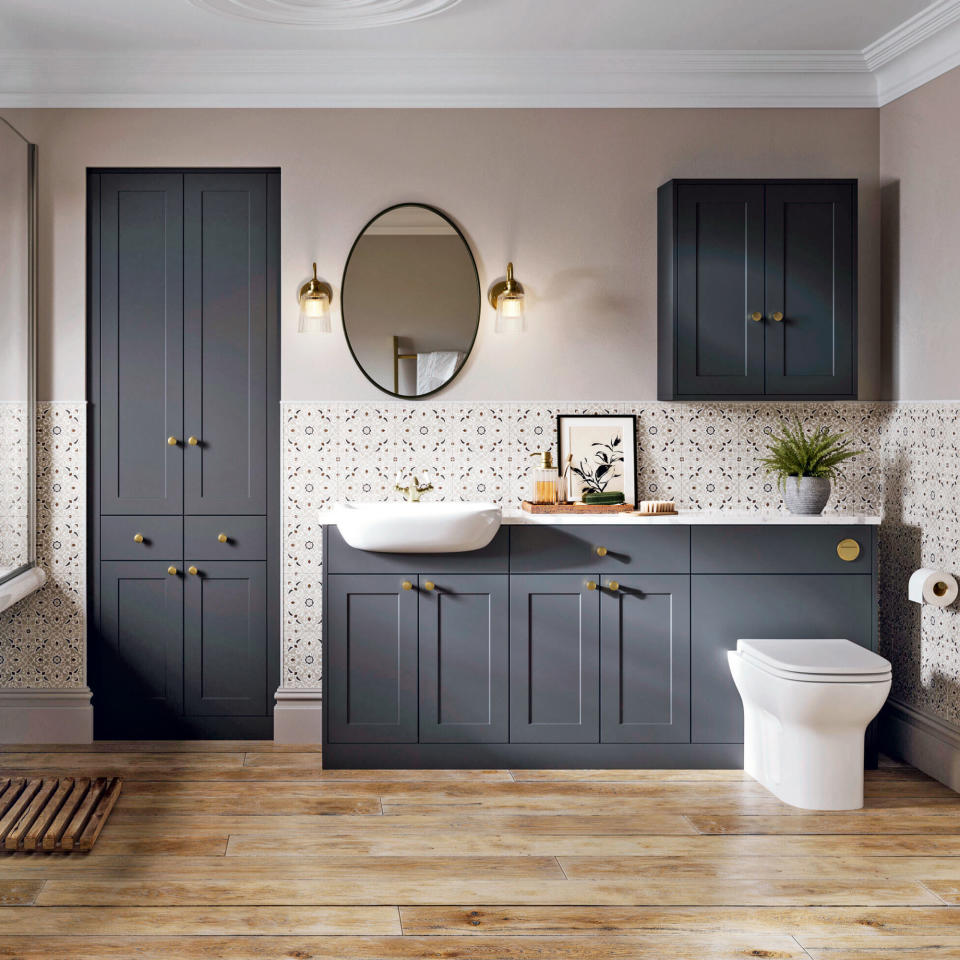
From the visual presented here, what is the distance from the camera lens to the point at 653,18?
3.23m

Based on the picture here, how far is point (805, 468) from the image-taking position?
349 cm

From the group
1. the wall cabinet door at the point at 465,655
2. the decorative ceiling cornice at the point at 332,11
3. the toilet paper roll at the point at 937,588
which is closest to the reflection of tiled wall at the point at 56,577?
the wall cabinet door at the point at 465,655

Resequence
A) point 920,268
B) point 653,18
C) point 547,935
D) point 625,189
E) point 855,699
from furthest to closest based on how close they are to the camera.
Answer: point 625,189
point 920,268
point 653,18
point 855,699
point 547,935

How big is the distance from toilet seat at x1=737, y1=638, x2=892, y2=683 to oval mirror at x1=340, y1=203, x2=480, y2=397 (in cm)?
155

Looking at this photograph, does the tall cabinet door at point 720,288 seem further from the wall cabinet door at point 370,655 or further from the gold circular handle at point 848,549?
the wall cabinet door at point 370,655

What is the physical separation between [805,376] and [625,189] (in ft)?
3.33

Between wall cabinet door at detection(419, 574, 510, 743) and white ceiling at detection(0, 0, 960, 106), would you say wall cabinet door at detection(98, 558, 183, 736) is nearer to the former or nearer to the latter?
wall cabinet door at detection(419, 574, 510, 743)

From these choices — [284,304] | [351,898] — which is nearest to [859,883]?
[351,898]

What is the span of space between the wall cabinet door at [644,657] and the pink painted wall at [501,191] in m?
0.83

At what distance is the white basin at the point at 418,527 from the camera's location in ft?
10.4

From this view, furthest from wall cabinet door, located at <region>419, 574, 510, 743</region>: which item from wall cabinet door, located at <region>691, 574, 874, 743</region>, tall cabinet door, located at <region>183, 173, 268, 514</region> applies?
tall cabinet door, located at <region>183, 173, 268, 514</region>

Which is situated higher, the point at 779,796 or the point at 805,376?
the point at 805,376

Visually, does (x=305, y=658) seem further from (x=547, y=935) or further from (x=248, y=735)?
(x=547, y=935)

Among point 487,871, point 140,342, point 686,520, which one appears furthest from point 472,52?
point 487,871
